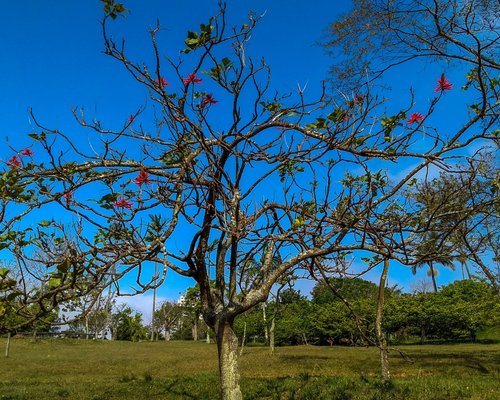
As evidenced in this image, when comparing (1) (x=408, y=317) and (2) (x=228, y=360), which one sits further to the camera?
(1) (x=408, y=317)

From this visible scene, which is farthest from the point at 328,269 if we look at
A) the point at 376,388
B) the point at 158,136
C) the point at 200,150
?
the point at 376,388

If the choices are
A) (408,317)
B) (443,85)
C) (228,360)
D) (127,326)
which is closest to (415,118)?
(443,85)

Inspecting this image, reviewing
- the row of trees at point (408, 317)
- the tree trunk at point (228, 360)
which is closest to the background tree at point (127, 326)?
the row of trees at point (408, 317)

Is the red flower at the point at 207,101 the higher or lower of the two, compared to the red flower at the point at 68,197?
higher

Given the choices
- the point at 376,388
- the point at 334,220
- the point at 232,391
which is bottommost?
the point at 376,388

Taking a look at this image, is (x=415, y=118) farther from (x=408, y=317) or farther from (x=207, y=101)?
(x=408, y=317)

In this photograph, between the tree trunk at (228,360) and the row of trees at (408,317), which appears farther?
the row of trees at (408,317)

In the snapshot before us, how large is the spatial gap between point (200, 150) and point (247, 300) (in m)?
1.75

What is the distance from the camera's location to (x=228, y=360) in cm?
482

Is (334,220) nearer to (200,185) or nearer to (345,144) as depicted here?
(345,144)

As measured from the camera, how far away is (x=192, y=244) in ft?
16.0

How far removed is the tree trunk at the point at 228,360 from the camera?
15.6 feet

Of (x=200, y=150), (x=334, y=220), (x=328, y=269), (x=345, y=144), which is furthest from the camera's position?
(x=328, y=269)

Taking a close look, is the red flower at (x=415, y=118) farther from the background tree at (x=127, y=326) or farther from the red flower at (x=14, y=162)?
the background tree at (x=127, y=326)
